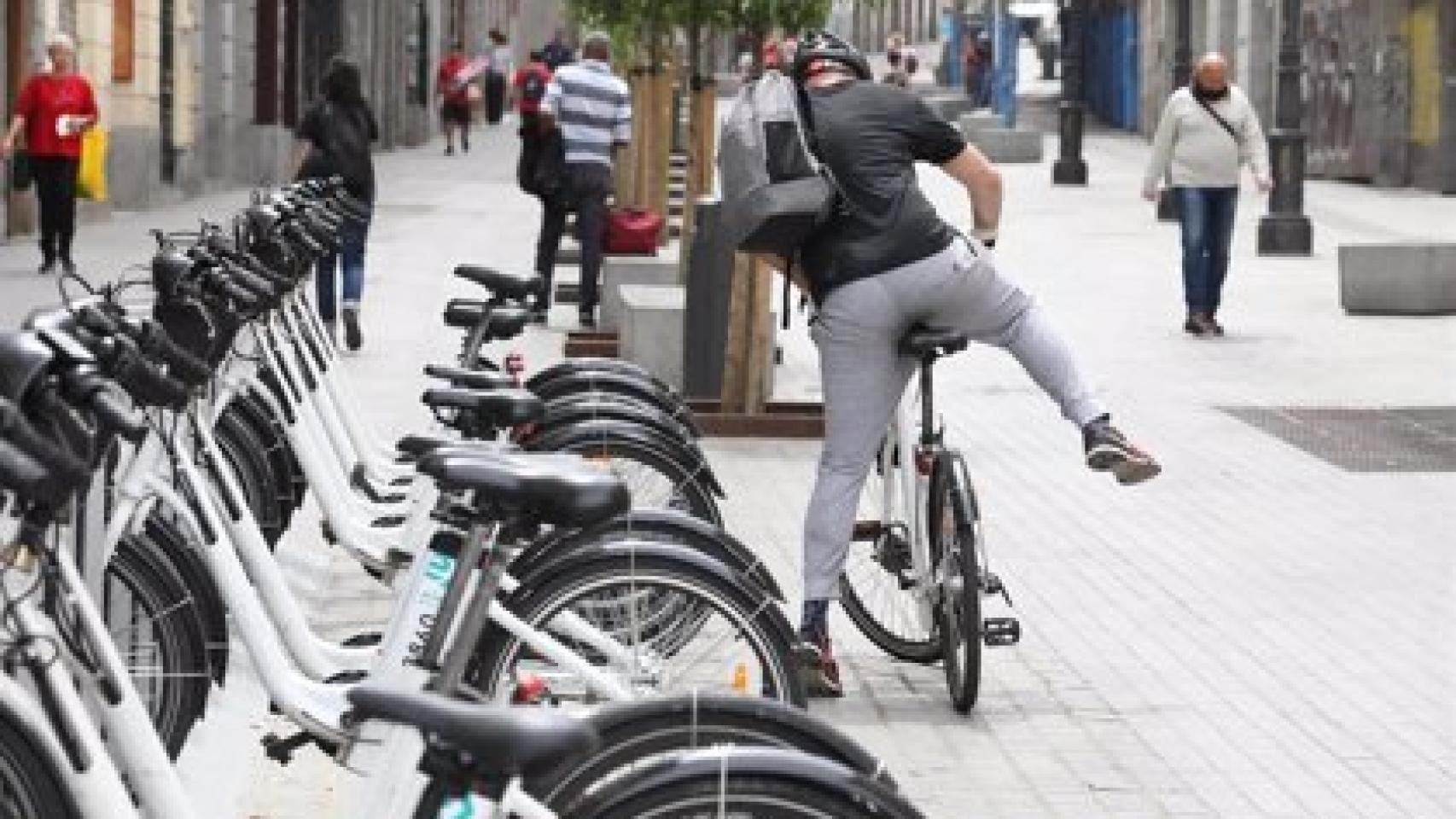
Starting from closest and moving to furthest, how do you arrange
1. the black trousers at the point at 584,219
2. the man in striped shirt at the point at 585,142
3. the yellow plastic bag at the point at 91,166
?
the black trousers at the point at 584,219 → the man in striped shirt at the point at 585,142 → the yellow plastic bag at the point at 91,166

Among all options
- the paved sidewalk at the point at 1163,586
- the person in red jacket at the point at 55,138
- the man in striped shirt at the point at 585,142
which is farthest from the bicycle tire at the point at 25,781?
the person in red jacket at the point at 55,138

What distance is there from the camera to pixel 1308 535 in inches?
528

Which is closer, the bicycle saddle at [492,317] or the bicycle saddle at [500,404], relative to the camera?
the bicycle saddle at [500,404]

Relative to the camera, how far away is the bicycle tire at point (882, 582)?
395 inches

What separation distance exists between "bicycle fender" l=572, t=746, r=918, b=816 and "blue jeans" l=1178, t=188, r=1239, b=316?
722 inches

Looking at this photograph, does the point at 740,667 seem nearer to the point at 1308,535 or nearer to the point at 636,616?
the point at 636,616

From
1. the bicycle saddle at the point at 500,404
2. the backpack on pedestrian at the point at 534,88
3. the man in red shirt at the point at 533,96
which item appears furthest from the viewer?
the backpack on pedestrian at the point at 534,88

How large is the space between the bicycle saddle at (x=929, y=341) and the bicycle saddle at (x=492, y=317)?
3.26 ft

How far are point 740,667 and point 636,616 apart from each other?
1.54ft

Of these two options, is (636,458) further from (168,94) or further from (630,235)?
(168,94)

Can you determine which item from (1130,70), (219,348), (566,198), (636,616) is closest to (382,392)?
(566,198)

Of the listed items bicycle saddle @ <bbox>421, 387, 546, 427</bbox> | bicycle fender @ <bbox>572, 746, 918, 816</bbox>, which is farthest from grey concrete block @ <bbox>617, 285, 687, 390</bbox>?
bicycle fender @ <bbox>572, 746, 918, 816</bbox>

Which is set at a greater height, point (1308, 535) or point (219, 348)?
point (219, 348)

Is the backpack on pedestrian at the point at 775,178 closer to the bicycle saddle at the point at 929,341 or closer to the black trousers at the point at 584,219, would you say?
the bicycle saddle at the point at 929,341
